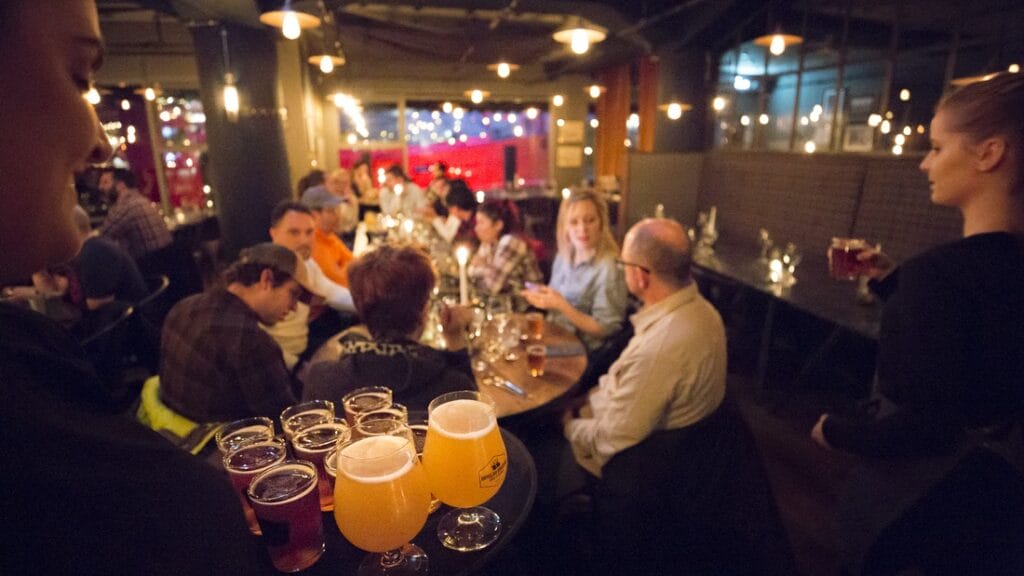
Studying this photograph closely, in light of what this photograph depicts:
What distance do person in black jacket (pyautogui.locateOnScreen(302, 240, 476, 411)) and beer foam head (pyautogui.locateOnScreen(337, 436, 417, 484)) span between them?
2.27 ft

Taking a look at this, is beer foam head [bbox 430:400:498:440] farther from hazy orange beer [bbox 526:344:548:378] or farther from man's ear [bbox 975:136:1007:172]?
man's ear [bbox 975:136:1007:172]

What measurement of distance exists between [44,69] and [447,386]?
4.20 ft

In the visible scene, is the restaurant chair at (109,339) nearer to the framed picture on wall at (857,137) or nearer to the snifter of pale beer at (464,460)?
the snifter of pale beer at (464,460)

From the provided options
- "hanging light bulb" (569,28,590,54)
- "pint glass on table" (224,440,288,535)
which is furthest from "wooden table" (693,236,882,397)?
"pint glass on table" (224,440,288,535)

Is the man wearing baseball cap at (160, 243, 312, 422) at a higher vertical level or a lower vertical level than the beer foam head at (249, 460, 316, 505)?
lower

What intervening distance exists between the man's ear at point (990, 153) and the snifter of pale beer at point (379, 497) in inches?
58.1

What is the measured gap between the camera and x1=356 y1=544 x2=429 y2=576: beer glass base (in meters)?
0.92

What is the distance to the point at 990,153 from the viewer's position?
1242 millimetres

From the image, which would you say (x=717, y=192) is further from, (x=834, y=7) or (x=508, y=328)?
(x=508, y=328)

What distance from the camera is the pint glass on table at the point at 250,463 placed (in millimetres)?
959

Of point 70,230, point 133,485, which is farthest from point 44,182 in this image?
point 133,485

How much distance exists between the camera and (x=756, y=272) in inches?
166

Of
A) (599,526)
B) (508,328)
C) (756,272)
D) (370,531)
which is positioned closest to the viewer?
(370,531)

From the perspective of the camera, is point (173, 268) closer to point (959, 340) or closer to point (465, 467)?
point (465, 467)
